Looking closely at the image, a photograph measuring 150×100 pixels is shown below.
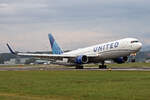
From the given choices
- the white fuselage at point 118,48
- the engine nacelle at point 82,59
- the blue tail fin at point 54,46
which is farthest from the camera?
the blue tail fin at point 54,46

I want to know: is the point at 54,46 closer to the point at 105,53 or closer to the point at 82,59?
the point at 82,59

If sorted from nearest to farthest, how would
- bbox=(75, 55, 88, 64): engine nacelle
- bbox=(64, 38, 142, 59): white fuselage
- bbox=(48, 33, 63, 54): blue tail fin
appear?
bbox=(64, 38, 142, 59): white fuselage
bbox=(75, 55, 88, 64): engine nacelle
bbox=(48, 33, 63, 54): blue tail fin

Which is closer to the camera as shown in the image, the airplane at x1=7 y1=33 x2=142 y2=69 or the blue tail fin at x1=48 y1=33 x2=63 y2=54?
the airplane at x1=7 y1=33 x2=142 y2=69

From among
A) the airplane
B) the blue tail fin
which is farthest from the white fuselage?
the blue tail fin

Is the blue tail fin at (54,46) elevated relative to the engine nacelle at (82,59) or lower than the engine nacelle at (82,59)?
elevated

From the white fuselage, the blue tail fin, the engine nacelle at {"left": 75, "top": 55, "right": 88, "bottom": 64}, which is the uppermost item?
the blue tail fin

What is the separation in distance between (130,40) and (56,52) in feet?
84.5

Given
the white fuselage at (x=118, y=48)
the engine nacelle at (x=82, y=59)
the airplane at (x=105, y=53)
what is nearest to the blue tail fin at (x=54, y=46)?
the airplane at (x=105, y=53)

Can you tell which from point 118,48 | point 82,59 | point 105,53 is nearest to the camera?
→ point 118,48

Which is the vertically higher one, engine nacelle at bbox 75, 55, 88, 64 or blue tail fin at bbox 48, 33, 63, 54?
blue tail fin at bbox 48, 33, 63, 54

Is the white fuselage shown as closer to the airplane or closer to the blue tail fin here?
the airplane

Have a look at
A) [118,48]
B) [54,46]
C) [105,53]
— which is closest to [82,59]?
[105,53]

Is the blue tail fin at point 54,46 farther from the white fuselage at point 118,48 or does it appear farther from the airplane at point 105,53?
the white fuselage at point 118,48

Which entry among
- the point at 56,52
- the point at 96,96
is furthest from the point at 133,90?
the point at 56,52
